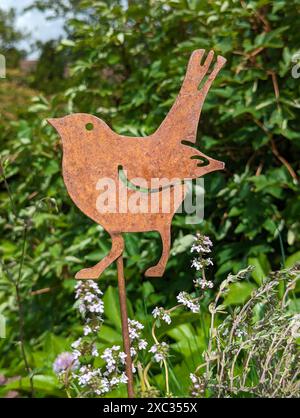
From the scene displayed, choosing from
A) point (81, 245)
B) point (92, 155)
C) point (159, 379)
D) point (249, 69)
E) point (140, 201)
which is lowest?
point (159, 379)

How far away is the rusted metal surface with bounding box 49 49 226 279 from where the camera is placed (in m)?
1.37

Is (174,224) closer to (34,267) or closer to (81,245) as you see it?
(81,245)

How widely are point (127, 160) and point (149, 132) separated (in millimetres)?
1425

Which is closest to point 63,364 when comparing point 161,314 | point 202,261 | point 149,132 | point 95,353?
point 95,353

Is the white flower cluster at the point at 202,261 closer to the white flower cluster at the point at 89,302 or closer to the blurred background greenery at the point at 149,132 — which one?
the white flower cluster at the point at 89,302

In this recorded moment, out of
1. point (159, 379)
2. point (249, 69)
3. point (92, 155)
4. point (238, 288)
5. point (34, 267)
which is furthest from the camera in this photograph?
point (34, 267)

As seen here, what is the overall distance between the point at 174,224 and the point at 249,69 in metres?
0.71

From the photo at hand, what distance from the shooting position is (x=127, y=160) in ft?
4.53

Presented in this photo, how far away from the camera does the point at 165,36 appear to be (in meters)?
3.07

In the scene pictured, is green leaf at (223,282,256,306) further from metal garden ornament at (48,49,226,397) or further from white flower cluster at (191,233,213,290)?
metal garden ornament at (48,49,226,397)

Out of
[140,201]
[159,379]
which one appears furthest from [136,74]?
[140,201]

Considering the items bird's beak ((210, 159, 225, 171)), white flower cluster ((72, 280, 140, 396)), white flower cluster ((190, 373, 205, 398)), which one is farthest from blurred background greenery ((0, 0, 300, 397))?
bird's beak ((210, 159, 225, 171))

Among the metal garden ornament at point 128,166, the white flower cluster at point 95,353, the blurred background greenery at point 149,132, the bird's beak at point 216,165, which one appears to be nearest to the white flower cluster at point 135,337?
the white flower cluster at point 95,353

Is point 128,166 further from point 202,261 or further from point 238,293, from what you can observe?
point 238,293
